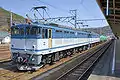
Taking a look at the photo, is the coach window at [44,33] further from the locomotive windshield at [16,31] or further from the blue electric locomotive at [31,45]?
the locomotive windshield at [16,31]

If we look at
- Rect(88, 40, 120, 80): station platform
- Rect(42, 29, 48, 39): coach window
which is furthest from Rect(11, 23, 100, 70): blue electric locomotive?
Rect(88, 40, 120, 80): station platform

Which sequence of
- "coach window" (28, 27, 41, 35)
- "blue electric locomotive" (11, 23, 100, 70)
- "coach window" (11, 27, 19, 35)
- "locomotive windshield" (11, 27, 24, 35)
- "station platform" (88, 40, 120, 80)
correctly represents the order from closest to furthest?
"station platform" (88, 40, 120, 80) < "blue electric locomotive" (11, 23, 100, 70) < "coach window" (28, 27, 41, 35) < "locomotive windshield" (11, 27, 24, 35) < "coach window" (11, 27, 19, 35)

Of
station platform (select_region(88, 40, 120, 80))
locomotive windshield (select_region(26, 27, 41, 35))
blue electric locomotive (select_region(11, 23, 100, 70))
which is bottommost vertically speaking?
station platform (select_region(88, 40, 120, 80))

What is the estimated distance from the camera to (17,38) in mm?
15062

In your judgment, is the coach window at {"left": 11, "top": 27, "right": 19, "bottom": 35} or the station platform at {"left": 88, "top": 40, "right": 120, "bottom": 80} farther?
the coach window at {"left": 11, "top": 27, "right": 19, "bottom": 35}

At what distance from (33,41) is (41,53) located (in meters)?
0.98

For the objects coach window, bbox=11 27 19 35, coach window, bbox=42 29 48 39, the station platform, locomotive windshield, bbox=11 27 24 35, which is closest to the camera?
the station platform

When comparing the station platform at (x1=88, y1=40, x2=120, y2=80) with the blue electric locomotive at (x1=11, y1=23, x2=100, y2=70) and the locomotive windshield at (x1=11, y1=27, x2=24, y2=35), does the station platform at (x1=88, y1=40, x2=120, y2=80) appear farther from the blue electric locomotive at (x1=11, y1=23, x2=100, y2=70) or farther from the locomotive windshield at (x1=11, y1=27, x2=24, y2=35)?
the locomotive windshield at (x1=11, y1=27, x2=24, y2=35)

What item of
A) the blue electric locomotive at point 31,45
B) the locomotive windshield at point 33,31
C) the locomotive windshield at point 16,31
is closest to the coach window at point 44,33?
the blue electric locomotive at point 31,45

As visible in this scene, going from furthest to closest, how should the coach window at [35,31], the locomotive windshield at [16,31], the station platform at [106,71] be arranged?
the locomotive windshield at [16,31], the coach window at [35,31], the station platform at [106,71]

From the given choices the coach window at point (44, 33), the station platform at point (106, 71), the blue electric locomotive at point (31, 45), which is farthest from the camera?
the coach window at point (44, 33)

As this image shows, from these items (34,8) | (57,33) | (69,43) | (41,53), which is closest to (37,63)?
(41,53)

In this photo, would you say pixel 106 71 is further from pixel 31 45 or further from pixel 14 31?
pixel 14 31

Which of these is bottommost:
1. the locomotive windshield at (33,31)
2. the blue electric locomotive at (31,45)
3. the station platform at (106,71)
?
the station platform at (106,71)
